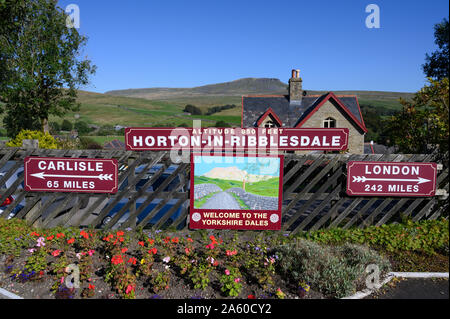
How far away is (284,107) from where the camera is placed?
29641 mm

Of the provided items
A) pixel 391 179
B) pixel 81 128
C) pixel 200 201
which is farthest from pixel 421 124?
pixel 81 128

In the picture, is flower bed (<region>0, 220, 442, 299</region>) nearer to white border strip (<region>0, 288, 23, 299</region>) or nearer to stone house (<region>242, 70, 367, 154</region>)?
white border strip (<region>0, 288, 23, 299</region>)

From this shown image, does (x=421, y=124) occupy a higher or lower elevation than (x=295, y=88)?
lower

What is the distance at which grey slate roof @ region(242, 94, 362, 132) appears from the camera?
93.9 ft

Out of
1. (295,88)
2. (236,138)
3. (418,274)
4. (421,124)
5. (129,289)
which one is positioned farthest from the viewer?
(295,88)

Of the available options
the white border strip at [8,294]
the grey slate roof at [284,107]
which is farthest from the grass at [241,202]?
the grey slate roof at [284,107]

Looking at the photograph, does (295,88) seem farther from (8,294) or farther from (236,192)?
(8,294)

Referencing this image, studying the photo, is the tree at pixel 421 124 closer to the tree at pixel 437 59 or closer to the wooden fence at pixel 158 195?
the wooden fence at pixel 158 195

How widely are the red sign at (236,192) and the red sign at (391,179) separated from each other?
179 cm

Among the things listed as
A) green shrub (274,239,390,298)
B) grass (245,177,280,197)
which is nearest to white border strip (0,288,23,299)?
green shrub (274,239,390,298)

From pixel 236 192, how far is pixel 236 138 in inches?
50.1

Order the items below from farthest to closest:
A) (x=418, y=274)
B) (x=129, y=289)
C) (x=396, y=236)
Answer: (x=396, y=236)
(x=418, y=274)
(x=129, y=289)

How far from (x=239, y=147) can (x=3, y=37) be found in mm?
22247

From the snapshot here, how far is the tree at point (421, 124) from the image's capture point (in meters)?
7.14
